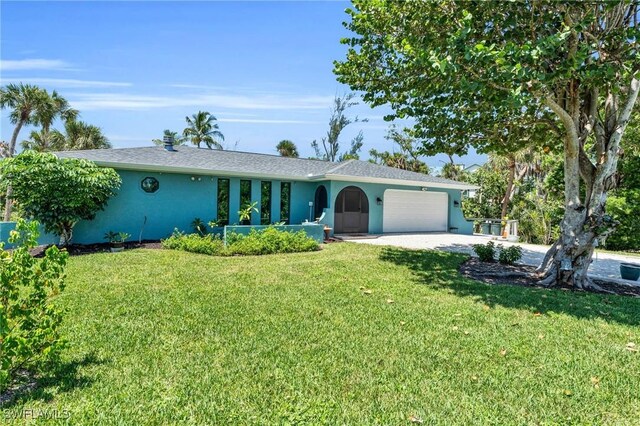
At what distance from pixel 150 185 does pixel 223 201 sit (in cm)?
292

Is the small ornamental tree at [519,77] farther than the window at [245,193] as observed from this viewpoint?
No

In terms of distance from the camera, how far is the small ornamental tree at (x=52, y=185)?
995 cm

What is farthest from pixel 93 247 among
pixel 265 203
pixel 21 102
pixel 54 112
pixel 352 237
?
pixel 54 112

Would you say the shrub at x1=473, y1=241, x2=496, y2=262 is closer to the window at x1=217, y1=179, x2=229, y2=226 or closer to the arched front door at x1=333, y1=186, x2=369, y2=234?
the arched front door at x1=333, y1=186, x2=369, y2=234

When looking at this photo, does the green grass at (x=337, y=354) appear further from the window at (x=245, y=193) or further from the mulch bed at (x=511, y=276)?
the window at (x=245, y=193)

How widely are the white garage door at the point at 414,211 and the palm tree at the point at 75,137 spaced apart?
25.5 meters

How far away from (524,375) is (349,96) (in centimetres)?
3388

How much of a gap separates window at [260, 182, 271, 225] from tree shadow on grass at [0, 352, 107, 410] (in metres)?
11.9

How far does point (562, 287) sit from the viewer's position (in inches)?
300

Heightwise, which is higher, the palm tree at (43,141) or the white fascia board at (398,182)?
the palm tree at (43,141)

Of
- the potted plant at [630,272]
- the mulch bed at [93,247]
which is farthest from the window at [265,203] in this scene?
the potted plant at [630,272]

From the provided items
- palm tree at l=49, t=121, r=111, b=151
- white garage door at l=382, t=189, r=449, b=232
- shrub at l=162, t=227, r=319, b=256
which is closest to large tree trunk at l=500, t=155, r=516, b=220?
white garage door at l=382, t=189, r=449, b=232

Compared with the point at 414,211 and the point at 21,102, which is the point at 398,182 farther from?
the point at 21,102

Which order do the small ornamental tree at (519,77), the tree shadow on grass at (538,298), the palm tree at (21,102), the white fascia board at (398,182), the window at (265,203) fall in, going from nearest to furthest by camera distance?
the tree shadow on grass at (538,298), the small ornamental tree at (519,77), the white fascia board at (398,182), the window at (265,203), the palm tree at (21,102)
